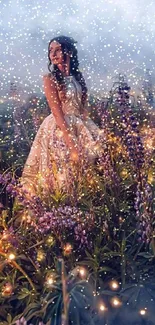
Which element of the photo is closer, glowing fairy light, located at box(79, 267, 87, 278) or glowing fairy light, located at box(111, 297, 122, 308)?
glowing fairy light, located at box(111, 297, 122, 308)

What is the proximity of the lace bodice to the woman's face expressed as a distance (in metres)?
0.19

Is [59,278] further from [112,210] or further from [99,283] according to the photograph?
[112,210]

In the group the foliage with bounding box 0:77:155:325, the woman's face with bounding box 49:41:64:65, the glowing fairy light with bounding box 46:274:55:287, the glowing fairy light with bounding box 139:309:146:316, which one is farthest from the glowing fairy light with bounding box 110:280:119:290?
the woman's face with bounding box 49:41:64:65

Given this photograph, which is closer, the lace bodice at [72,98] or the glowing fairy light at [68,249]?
the glowing fairy light at [68,249]

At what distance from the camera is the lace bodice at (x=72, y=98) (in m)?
4.19

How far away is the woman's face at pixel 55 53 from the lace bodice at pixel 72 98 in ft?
0.61

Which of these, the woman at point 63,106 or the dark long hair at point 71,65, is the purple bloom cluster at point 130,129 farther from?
the dark long hair at point 71,65

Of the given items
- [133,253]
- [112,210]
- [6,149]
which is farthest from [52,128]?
[133,253]

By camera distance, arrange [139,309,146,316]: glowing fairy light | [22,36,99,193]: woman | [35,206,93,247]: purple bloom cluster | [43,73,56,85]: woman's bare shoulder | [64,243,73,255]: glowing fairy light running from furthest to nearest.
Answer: [43,73,56,85]: woman's bare shoulder, [22,36,99,193]: woman, [64,243,73,255]: glowing fairy light, [35,206,93,247]: purple bloom cluster, [139,309,146,316]: glowing fairy light

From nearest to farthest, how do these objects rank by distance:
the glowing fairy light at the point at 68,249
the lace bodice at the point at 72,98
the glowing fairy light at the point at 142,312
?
1. the glowing fairy light at the point at 142,312
2. the glowing fairy light at the point at 68,249
3. the lace bodice at the point at 72,98

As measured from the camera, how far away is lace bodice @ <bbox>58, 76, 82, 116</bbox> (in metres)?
4.19

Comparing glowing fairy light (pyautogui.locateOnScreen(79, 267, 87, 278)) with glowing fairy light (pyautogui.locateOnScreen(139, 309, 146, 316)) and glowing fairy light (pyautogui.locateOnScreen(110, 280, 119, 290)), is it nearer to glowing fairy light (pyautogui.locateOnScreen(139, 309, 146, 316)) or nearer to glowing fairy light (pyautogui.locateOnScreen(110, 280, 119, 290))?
glowing fairy light (pyautogui.locateOnScreen(110, 280, 119, 290))

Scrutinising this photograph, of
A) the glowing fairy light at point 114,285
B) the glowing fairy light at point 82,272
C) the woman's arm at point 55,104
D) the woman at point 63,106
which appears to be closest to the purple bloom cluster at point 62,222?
the glowing fairy light at point 82,272

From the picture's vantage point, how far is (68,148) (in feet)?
12.5
